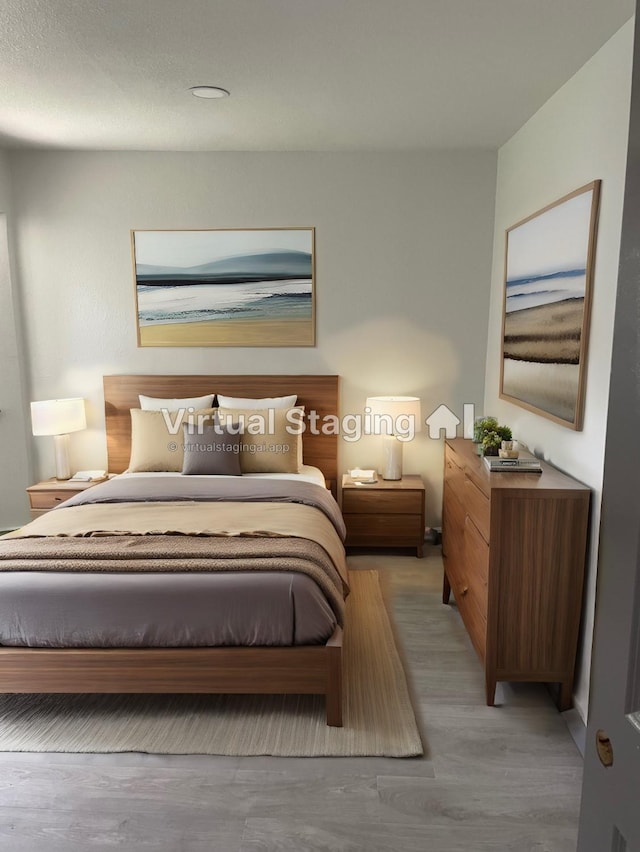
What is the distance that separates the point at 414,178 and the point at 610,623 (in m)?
3.81

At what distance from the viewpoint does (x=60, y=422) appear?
13.1 ft

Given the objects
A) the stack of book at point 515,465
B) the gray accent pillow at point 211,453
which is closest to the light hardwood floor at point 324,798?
the stack of book at point 515,465

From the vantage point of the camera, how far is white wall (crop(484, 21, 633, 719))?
7.10ft

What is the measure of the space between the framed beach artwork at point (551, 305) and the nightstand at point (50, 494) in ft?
9.39

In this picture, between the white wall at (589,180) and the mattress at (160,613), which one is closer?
the white wall at (589,180)

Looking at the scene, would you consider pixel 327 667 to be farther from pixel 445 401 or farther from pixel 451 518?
pixel 445 401

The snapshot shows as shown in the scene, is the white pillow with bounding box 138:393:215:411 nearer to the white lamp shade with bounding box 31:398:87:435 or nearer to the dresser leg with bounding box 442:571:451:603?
the white lamp shade with bounding box 31:398:87:435

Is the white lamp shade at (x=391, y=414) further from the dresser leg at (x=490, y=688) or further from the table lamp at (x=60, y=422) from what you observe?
the table lamp at (x=60, y=422)

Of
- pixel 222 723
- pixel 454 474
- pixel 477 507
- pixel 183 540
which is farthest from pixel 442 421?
pixel 222 723

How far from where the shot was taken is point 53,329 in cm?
426

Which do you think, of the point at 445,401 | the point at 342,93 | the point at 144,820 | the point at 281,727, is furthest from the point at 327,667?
the point at 342,93

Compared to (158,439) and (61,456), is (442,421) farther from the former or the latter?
(61,456)

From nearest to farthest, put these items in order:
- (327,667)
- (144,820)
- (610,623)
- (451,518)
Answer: (610,623) → (144,820) → (327,667) → (451,518)

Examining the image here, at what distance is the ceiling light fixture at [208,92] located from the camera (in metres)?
2.89
